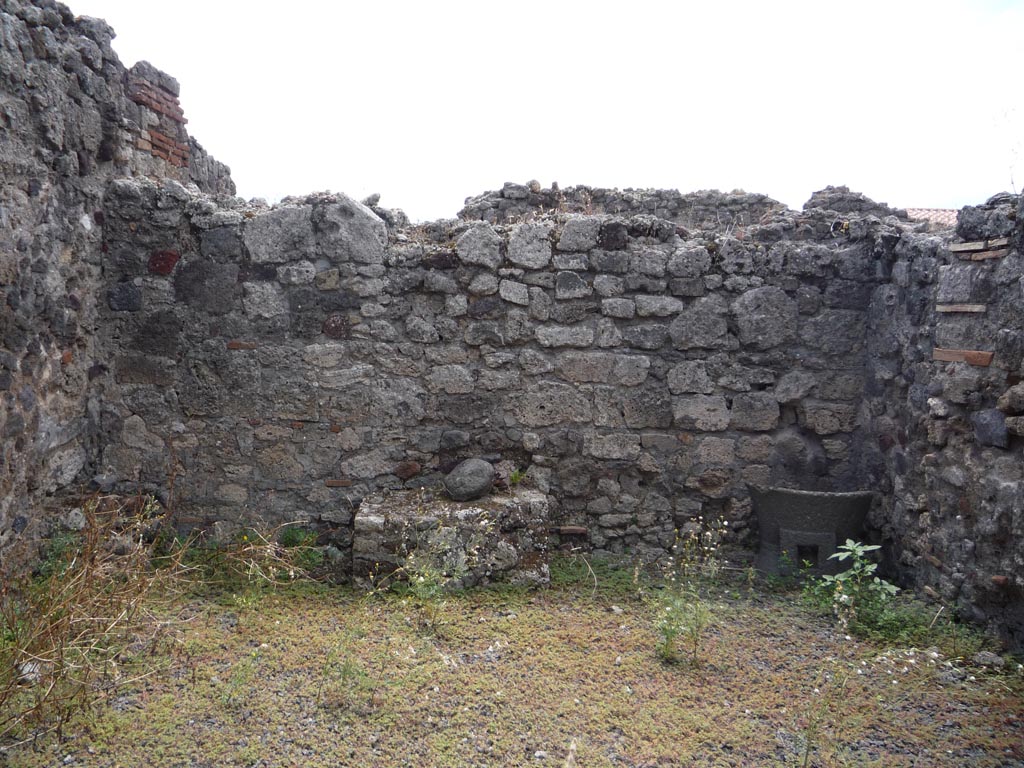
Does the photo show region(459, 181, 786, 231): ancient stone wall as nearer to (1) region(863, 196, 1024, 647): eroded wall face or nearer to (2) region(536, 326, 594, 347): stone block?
(2) region(536, 326, 594, 347): stone block

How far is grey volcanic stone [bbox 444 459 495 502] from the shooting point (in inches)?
175

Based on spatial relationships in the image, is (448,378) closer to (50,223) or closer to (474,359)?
(474,359)

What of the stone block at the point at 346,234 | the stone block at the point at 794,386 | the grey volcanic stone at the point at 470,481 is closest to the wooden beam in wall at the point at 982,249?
the stone block at the point at 794,386

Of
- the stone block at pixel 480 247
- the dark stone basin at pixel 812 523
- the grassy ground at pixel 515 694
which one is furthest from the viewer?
the stone block at pixel 480 247

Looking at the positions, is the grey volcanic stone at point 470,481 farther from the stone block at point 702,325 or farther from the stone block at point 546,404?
the stone block at point 702,325

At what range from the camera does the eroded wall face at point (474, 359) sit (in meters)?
4.47

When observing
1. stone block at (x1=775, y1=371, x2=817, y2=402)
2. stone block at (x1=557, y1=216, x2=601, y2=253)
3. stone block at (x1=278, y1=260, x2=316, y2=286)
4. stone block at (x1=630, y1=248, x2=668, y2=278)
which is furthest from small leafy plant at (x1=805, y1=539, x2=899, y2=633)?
stone block at (x1=278, y1=260, x2=316, y2=286)

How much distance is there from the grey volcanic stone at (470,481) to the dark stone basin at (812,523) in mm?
1625

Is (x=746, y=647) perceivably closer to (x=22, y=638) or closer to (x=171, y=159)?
(x=22, y=638)

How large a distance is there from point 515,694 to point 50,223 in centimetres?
329

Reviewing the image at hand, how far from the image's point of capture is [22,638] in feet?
9.32

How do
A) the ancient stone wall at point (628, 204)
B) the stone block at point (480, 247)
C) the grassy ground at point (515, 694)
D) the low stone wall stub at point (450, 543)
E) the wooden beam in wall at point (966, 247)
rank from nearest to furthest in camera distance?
the grassy ground at point (515, 694), the wooden beam in wall at point (966, 247), the low stone wall stub at point (450, 543), the stone block at point (480, 247), the ancient stone wall at point (628, 204)

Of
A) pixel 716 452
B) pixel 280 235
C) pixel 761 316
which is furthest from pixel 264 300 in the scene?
pixel 761 316

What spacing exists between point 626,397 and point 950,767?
8.16 feet
